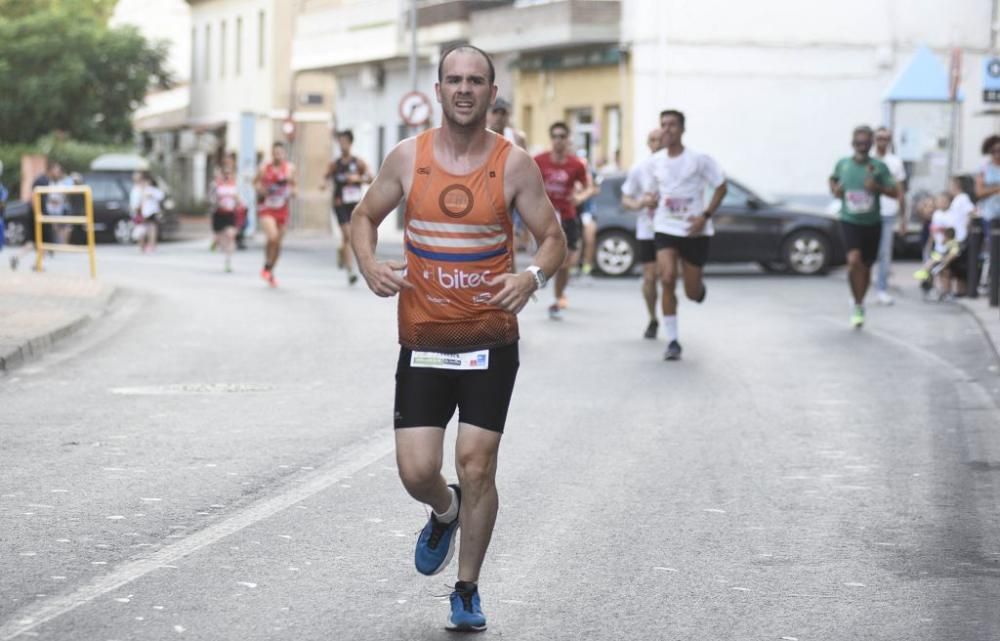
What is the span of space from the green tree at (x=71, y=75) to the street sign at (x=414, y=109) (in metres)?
34.7

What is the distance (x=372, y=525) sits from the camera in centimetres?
812

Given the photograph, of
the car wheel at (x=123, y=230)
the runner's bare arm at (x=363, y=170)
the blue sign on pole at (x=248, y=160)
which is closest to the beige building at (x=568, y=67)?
the car wheel at (x=123, y=230)

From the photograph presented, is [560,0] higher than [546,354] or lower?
higher

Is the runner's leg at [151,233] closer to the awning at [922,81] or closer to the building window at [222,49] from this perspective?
the awning at [922,81]

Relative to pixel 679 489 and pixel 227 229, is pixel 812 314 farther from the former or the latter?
pixel 227 229

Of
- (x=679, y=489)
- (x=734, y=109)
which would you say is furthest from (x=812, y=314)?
(x=734, y=109)

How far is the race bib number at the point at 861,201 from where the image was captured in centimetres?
1856

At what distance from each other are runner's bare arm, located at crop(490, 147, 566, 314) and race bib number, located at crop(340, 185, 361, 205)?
18782 mm

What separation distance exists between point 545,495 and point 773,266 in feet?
79.6

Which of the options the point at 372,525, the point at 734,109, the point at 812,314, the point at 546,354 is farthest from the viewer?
the point at 734,109

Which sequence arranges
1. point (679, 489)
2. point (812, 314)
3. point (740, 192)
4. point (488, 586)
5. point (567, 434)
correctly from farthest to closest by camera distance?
point (740, 192) → point (812, 314) → point (567, 434) → point (679, 489) → point (488, 586)

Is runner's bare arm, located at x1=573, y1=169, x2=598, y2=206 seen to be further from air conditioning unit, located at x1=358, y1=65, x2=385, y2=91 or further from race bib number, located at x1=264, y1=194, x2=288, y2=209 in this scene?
air conditioning unit, located at x1=358, y1=65, x2=385, y2=91

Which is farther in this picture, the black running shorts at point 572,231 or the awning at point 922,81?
the awning at point 922,81

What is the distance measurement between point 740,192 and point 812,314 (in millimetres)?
9606
